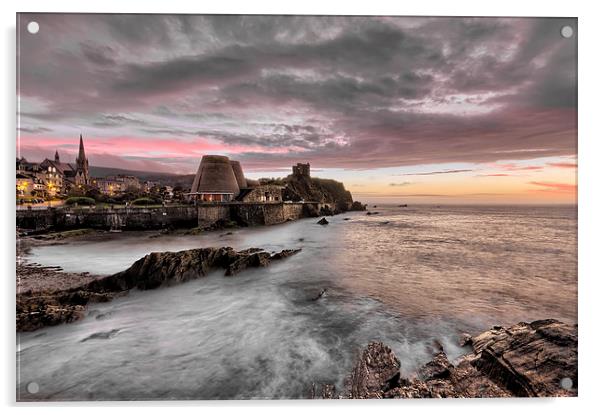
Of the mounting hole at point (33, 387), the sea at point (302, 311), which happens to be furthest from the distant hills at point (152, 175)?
the mounting hole at point (33, 387)

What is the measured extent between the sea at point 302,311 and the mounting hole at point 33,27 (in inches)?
130

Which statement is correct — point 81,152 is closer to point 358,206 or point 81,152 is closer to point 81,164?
point 81,164

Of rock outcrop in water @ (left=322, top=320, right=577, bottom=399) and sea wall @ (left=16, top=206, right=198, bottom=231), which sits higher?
sea wall @ (left=16, top=206, right=198, bottom=231)

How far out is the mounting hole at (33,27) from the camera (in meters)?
3.44

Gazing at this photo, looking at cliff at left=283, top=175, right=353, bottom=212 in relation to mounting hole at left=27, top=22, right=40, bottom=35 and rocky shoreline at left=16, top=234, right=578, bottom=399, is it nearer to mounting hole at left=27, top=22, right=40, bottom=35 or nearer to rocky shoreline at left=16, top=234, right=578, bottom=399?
rocky shoreline at left=16, top=234, right=578, bottom=399

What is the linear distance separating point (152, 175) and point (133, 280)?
6.49 feet

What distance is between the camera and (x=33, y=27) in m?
3.44

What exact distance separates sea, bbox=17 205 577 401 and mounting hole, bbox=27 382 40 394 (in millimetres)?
18

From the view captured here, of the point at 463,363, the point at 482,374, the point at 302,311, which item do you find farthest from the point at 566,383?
the point at 302,311

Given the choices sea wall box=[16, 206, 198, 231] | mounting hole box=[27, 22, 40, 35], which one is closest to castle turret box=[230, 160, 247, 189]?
sea wall box=[16, 206, 198, 231]

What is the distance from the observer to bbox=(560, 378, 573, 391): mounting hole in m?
3.04

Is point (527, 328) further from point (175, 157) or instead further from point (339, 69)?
point (175, 157)
